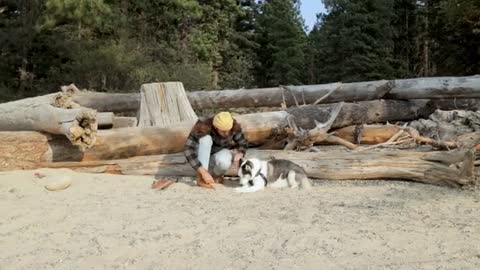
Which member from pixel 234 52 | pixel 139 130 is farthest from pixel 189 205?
pixel 234 52

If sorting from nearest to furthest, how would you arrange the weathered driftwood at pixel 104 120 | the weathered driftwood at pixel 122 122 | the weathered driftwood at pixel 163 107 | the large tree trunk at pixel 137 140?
the large tree trunk at pixel 137 140 < the weathered driftwood at pixel 104 120 < the weathered driftwood at pixel 163 107 < the weathered driftwood at pixel 122 122

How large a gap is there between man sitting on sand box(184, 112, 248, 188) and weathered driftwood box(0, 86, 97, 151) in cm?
136

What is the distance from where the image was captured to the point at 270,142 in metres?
8.48

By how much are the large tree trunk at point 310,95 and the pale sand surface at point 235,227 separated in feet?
12.9

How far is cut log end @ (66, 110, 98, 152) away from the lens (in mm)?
6988

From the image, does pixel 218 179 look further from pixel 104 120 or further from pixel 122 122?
pixel 122 122

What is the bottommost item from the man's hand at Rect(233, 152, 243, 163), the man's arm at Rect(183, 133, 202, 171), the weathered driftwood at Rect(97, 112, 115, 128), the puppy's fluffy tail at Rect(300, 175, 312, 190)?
the puppy's fluffy tail at Rect(300, 175, 312, 190)

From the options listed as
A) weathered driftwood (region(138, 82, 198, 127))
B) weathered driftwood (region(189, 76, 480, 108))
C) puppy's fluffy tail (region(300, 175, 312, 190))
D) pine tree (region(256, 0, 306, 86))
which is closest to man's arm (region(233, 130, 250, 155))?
puppy's fluffy tail (region(300, 175, 312, 190))

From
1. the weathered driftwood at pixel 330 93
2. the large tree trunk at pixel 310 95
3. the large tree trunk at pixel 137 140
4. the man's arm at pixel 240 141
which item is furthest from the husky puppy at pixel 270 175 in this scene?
the large tree trunk at pixel 310 95

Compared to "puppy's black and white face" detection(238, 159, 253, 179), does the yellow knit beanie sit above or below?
above

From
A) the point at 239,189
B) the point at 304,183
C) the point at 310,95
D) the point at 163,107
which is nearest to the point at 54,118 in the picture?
the point at 163,107

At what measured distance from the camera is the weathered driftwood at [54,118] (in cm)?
702

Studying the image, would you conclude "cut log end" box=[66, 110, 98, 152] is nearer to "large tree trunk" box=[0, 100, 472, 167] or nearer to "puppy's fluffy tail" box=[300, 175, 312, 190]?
"large tree trunk" box=[0, 100, 472, 167]

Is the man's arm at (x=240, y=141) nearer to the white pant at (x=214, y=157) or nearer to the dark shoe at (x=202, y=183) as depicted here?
the white pant at (x=214, y=157)
